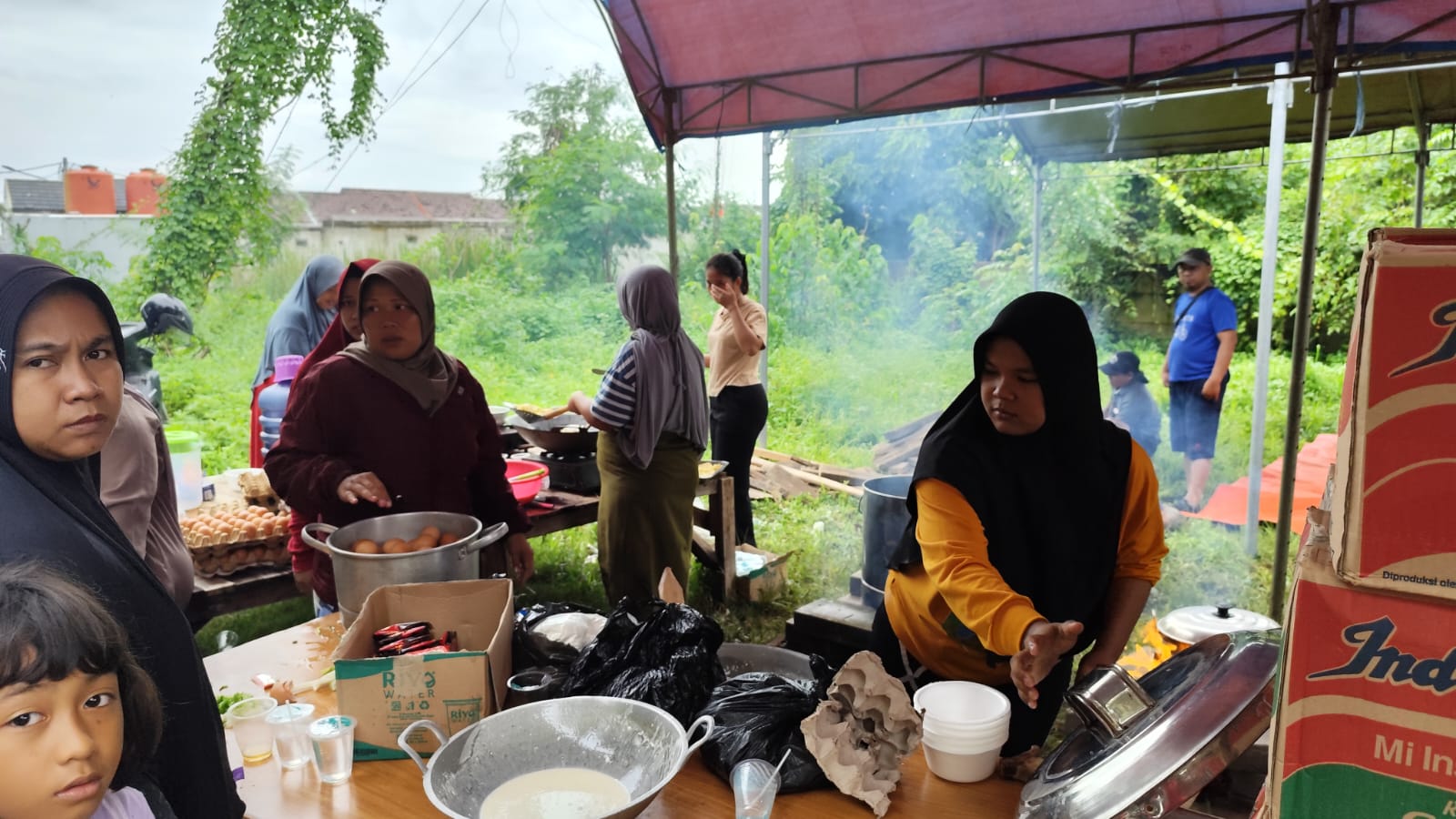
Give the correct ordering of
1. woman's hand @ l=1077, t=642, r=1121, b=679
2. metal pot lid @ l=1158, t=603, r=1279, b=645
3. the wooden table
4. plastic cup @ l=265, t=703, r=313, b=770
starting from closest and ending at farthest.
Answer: the wooden table → plastic cup @ l=265, t=703, r=313, b=770 → woman's hand @ l=1077, t=642, r=1121, b=679 → metal pot lid @ l=1158, t=603, r=1279, b=645

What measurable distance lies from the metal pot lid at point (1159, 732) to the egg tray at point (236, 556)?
319cm

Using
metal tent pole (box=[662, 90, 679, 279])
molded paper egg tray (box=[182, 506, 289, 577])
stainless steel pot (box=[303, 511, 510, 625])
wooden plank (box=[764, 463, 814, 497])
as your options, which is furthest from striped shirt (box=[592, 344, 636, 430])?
wooden plank (box=[764, 463, 814, 497])

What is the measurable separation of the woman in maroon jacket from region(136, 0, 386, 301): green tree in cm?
773

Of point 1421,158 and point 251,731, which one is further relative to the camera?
point 1421,158

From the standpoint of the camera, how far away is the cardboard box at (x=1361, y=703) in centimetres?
80

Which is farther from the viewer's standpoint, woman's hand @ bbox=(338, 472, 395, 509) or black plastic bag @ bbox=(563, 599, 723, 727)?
woman's hand @ bbox=(338, 472, 395, 509)

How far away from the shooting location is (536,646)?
1938mm

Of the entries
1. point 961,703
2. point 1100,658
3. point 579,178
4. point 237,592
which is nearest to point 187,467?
point 237,592

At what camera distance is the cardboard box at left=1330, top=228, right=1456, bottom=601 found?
784mm

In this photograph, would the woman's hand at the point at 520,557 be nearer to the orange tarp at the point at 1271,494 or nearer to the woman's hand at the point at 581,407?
the woman's hand at the point at 581,407

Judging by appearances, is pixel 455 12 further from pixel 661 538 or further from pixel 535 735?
pixel 535 735

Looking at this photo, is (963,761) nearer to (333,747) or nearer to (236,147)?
(333,747)

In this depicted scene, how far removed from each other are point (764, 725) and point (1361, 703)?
99 centimetres

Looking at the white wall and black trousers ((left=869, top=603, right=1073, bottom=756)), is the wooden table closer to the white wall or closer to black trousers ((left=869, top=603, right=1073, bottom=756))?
black trousers ((left=869, top=603, right=1073, bottom=756))
